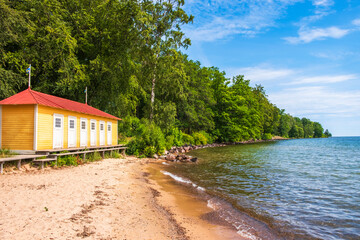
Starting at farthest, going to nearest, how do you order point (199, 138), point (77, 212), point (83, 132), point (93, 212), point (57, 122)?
point (199, 138) → point (83, 132) → point (57, 122) → point (93, 212) → point (77, 212)

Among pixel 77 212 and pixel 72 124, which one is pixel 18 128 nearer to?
pixel 72 124

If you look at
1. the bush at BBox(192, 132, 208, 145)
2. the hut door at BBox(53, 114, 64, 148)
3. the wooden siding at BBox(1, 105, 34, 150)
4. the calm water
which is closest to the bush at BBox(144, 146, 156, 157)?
the calm water

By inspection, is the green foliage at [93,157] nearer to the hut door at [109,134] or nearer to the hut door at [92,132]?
the hut door at [92,132]

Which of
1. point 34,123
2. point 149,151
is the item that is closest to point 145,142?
point 149,151

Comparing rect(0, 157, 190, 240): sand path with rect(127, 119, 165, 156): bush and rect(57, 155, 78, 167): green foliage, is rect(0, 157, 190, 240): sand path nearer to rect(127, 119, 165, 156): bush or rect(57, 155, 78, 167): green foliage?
rect(57, 155, 78, 167): green foliage

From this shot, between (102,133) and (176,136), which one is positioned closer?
(102,133)

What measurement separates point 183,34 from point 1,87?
19733 mm

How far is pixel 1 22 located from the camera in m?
16.5

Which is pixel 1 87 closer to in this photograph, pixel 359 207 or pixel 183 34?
pixel 183 34

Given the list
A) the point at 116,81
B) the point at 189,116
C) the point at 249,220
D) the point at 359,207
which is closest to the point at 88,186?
the point at 249,220

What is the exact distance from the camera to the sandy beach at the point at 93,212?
485 cm

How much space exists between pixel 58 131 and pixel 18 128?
2.12 metres

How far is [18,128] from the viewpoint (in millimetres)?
12461

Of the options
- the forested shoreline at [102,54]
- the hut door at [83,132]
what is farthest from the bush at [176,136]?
the hut door at [83,132]
